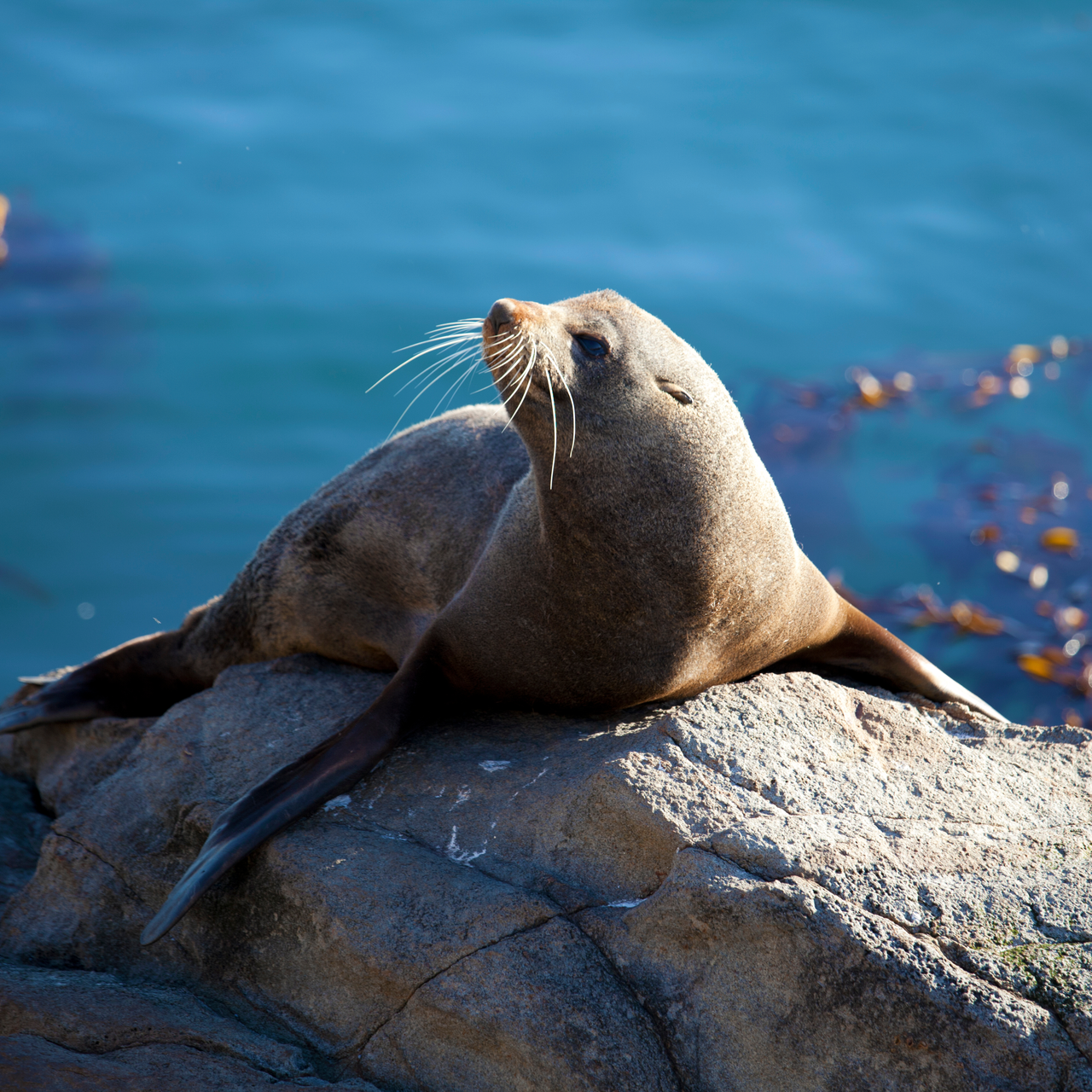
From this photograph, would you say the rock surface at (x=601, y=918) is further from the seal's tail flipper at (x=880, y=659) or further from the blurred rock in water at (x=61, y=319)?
the blurred rock in water at (x=61, y=319)

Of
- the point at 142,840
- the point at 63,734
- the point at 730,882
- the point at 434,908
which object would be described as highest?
the point at 730,882

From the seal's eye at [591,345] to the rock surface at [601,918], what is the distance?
48.2 inches

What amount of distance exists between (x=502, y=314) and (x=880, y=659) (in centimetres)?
221

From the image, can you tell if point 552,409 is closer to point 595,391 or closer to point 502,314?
point 595,391

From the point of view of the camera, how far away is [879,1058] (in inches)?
123

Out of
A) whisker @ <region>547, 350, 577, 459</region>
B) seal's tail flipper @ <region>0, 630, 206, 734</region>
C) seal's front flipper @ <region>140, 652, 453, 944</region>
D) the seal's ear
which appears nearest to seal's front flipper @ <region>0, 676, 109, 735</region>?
seal's tail flipper @ <region>0, 630, 206, 734</region>

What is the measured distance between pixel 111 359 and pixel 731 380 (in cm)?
591

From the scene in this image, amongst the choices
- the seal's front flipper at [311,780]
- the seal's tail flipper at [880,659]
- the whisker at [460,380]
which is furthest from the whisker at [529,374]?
the seal's tail flipper at [880,659]

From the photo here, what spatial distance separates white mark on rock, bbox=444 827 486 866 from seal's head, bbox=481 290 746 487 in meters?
1.21

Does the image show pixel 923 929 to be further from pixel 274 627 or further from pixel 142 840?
pixel 274 627

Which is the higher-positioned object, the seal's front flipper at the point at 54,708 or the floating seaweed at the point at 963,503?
the seal's front flipper at the point at 54,708

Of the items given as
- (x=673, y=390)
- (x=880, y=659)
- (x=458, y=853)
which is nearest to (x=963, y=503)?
(x=880, y=659)

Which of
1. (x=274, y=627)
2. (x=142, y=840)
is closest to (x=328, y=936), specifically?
(x=142, y=840)

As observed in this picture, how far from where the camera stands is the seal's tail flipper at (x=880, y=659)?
5012 millimetres
